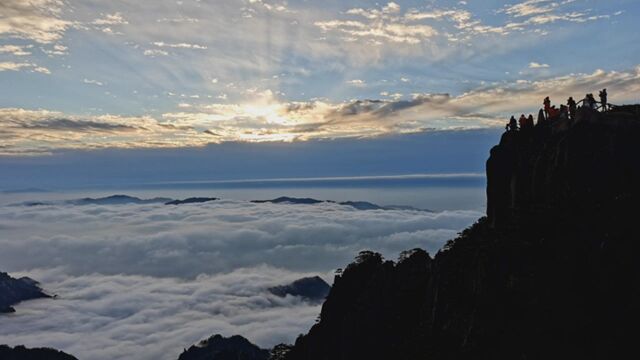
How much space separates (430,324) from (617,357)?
20.3m

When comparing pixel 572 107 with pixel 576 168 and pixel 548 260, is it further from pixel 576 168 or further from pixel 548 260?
pixel 548 260

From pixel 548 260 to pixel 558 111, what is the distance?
57.1 ft

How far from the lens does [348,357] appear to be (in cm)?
6288

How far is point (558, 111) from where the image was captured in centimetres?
4772

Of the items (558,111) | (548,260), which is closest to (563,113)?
(558,111)

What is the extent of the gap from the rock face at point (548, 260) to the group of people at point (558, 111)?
1.42m

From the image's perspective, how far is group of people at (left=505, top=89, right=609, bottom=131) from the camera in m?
44.4

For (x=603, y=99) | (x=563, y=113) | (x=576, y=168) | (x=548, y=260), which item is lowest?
(x=548, y=260)

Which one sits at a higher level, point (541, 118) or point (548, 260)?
point (541, 118)

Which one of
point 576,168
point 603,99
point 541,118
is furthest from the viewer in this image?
point 541,118

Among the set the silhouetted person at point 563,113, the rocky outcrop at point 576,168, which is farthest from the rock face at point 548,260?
the silhouetted person at point 563,113

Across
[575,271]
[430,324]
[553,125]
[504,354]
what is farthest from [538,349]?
[553,125]

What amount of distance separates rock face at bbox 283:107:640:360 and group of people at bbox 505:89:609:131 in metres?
1.42

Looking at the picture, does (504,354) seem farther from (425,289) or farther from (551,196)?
(425,289)
